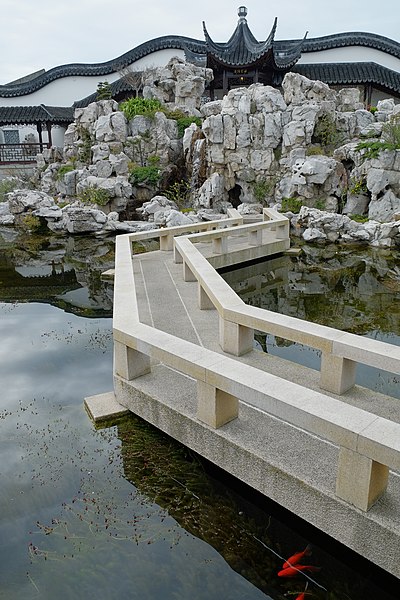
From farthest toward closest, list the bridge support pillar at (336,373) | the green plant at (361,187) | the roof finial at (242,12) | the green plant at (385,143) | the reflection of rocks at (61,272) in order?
the roof finial at (242,12), the green plant at (361,187), the green plant at (385,143), the reflection of rocks at (61,272), the bridge support pillar at (336,373)

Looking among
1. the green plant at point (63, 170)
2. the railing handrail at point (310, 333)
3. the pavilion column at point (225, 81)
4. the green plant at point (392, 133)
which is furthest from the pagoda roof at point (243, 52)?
the railing handrail at point (310, 333)

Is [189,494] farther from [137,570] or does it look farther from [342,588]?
[342,588]

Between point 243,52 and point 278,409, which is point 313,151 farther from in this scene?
point 278,409

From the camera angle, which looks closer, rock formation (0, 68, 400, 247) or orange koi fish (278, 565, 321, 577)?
orange koi fish (278, 565, 321, 577)

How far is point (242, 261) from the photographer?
13.4m

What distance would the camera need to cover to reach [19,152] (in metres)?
33.0

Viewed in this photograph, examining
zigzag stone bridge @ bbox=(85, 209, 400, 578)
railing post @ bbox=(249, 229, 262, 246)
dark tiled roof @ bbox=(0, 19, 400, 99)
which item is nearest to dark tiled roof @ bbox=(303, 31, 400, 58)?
dark tiled roof @ bbox=(0, 19, 400, 99)

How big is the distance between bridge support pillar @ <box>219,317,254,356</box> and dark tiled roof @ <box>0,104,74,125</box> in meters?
29.9

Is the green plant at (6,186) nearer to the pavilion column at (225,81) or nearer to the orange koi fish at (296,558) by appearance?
the pavilion column at (225,81)

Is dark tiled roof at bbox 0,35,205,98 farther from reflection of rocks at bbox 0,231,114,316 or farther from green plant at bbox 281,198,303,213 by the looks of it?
reflection of rocks at bbox 0,231,114,316

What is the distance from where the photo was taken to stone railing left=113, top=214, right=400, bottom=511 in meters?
3.39

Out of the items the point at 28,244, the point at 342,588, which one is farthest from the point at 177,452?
the point at 28,244

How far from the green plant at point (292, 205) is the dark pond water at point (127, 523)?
14.7 metres

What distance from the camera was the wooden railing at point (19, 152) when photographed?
31.7 m
